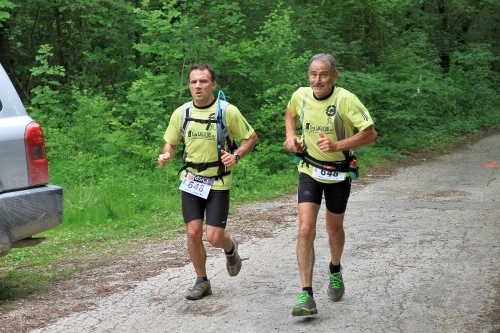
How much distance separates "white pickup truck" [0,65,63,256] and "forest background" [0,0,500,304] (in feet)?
4.46

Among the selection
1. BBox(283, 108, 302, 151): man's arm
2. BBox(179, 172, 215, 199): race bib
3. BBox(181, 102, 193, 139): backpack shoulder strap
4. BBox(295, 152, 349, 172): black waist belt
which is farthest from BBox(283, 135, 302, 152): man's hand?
BBox(181, 102, 193, 139): backpack shoulder strap

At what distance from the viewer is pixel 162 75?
51.5 feet

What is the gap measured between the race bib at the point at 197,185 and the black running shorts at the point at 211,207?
6cm

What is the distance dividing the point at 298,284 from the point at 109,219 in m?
4.47

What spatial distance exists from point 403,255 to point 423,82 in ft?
44.5

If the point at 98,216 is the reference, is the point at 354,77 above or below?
above

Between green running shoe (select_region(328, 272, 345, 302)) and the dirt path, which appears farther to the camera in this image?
green running shoe (select_region(328, 272, 345, 302))

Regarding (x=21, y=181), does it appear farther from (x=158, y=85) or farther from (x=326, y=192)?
(x=158, y=85)

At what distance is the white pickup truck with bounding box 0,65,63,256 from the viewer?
6391 millimetres

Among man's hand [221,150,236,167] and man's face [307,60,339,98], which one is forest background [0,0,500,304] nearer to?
man's hand [221,150,236,167]

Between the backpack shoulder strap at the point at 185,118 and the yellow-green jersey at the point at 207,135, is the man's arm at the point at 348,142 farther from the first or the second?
the backpack shoulder strap at the point at 185,118

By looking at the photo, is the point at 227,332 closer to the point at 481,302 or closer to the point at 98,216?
the point at 481,302

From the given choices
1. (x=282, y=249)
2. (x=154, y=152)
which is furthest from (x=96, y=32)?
(x=282, y=249)

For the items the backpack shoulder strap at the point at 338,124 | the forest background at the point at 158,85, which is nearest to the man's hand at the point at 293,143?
the backpack shoulder strap at the point at 338,124
